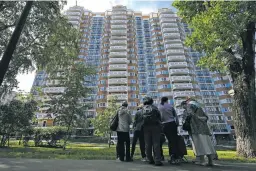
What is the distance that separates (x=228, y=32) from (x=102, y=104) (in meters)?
56.5

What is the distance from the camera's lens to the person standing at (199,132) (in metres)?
5.05

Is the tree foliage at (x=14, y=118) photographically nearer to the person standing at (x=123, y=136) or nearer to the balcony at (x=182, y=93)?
the person standing at (x=123, y=136)

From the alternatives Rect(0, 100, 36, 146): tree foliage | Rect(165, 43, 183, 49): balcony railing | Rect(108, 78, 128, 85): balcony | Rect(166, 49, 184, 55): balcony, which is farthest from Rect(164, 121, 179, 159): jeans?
Rect(165, 43, 183, 49): balcony railing

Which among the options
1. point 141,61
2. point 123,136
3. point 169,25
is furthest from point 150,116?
point 169,25

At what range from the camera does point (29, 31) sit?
430 inches

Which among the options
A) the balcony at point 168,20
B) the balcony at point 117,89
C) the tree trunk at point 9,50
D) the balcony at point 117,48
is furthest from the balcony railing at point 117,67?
the tree trunk at point 9,50

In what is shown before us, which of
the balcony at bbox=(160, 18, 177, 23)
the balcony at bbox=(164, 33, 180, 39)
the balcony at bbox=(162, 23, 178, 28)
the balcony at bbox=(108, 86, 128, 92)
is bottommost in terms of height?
the balcony at bbox=(108, 86, 128, 92)

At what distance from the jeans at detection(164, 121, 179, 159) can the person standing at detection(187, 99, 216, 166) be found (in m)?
0.50

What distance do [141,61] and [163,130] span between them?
71576 millimetres

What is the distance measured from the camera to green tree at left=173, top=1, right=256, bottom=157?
837 centimetres

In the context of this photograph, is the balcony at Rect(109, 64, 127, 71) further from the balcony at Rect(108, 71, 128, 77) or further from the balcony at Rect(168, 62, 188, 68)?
the balcony at Rect(168, 62, 188, 68)

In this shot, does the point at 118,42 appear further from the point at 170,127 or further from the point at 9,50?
the point at 170,127

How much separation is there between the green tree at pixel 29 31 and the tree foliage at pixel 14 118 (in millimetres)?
4767

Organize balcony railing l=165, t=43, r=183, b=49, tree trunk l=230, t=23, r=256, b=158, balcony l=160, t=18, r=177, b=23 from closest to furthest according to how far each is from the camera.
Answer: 1. tree trunk l=230, t=23, r=256, b=158
2. balcony railing l=165, t=43, r=183, b=49
3. balcony l=160, t=18, r=177, b=23
